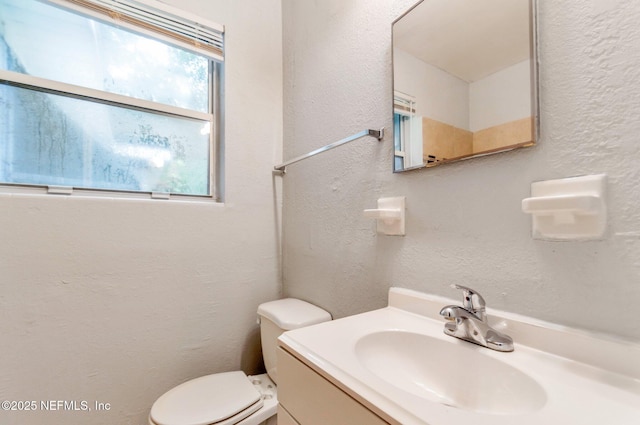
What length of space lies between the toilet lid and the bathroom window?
0.84 metres

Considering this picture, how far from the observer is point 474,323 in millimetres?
613

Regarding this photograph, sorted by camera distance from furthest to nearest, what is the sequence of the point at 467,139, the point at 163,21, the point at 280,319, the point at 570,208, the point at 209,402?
the point at 163,21, the point at 280,319, the point at 209,402, the point at 467,139, the point at 570,208

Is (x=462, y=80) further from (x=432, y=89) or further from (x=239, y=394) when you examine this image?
(x=239, y=394)

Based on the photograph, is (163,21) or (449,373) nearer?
(449,373)

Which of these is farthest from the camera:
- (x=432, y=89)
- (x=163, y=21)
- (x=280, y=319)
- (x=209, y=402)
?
(x=163, y=21)

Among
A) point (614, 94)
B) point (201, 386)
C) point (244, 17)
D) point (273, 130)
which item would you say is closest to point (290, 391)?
point (201, 386)

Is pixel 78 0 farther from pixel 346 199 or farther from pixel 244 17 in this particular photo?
pixel 346 199

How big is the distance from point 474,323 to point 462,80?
0.64 meters

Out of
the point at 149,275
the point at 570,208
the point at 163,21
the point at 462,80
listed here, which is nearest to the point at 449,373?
the point at 570,208

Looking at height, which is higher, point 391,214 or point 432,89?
point 432,89

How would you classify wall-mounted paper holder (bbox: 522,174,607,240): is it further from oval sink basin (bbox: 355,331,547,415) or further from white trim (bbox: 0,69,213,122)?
white trim (bbox: 0,69,213,122)

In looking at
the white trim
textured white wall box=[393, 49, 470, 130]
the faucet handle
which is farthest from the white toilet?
the white trim

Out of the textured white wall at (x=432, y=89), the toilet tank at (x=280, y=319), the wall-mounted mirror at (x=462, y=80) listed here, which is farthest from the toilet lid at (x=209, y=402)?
the textured white wall at (x=432, y=89)

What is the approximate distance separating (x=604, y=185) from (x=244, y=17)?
65.3 inches
